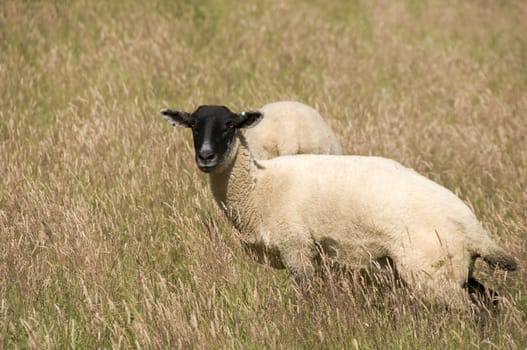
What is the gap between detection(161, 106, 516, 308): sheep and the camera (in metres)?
3.48

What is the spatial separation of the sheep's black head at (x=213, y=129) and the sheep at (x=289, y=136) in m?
1.06

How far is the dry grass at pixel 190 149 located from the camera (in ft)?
11.0

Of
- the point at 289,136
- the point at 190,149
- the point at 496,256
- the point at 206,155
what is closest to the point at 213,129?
the point at 206,155

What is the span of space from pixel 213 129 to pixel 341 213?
989 mm

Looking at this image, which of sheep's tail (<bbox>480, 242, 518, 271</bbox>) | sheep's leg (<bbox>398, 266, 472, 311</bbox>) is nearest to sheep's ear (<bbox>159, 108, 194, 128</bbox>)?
sheep's leg (<bbox>398, 266, 472, 311</bbox>)

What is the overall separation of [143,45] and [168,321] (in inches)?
268

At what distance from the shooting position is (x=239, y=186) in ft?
14.3

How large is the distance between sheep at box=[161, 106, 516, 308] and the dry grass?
190 mm

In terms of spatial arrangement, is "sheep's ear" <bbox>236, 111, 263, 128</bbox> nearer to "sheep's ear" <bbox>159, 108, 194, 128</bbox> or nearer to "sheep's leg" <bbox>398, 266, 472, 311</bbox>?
"sheep's ear" <bbox>159, 108, 194, 128</bbox>

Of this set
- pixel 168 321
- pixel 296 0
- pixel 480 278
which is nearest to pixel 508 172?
pixel 480 278

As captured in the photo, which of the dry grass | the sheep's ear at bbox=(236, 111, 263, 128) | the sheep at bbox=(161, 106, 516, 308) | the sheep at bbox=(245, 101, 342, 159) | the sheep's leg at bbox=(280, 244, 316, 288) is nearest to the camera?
the dry grass

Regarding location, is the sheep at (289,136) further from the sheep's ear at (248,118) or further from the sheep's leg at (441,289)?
the sheep's leg at (441,289)

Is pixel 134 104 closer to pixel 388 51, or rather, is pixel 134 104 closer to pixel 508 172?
pixel 508 172

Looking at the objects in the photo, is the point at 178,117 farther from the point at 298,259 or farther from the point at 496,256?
the point at 496,256
